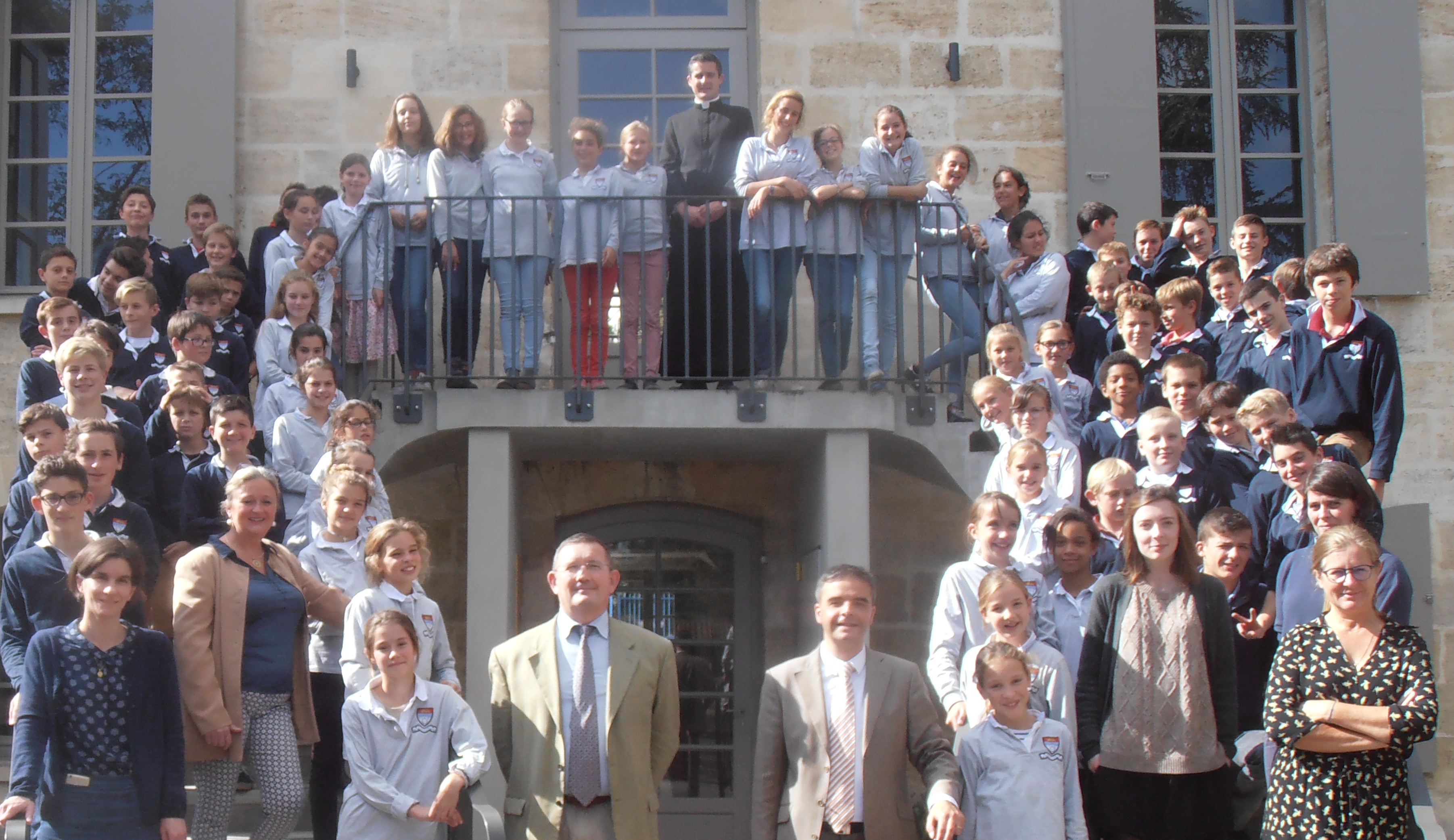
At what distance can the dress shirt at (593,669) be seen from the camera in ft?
15.1

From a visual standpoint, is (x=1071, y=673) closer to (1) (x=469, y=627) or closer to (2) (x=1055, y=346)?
(2) (x=1055, y=346)

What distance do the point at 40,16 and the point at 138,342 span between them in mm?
3085

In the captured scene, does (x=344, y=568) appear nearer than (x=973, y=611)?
No

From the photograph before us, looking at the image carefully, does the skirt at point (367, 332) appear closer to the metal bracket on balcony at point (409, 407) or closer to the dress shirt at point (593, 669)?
the metal bracket on balcony at point (409, 407)

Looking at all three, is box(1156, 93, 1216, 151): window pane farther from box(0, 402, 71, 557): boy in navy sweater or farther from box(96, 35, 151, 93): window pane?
box(0, 402, 71, 557): boy in navy sweater

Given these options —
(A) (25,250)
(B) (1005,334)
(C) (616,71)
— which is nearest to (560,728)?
(B) (1005,334)

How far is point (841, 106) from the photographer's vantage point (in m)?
8.46

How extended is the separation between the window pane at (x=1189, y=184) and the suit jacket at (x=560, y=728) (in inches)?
204

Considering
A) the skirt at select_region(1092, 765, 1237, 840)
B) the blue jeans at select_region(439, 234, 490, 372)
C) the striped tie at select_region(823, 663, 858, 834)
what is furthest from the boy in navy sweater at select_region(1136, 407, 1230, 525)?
the blue jeans at select_region(439, 234, 490, 372)

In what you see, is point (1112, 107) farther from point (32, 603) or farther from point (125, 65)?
point (32, 603)

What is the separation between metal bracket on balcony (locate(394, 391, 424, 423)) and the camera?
684 centimetres

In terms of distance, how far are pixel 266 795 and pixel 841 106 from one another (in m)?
5.04

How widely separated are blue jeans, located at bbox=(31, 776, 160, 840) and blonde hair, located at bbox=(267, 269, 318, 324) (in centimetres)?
282

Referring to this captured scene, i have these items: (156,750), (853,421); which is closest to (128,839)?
(156,750)
